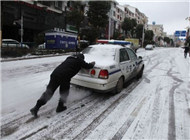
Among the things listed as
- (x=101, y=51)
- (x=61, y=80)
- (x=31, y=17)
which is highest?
(x=31, y=17)

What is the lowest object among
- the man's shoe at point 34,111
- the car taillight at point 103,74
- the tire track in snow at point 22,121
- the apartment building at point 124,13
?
the tire track in snow at point 22,121

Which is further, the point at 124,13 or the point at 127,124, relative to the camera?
the point at 124,13

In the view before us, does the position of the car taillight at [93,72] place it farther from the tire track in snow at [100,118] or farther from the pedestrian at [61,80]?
the tire track in snow at [100,118]

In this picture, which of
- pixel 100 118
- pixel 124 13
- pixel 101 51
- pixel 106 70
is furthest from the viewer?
pixel 124 13

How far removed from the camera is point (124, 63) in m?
5.56

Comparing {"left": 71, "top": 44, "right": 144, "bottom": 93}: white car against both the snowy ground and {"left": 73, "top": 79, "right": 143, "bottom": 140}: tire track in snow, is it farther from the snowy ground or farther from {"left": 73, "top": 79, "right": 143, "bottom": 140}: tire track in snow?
the snowy ground

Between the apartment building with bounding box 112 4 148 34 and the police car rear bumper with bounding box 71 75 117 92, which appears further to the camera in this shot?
the apartment building with bounding box 112 4 148 34

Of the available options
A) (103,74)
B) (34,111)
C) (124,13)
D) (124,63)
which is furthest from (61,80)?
(124,13)

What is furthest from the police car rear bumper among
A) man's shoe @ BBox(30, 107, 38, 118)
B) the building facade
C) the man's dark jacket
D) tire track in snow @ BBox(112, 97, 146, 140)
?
the building facade

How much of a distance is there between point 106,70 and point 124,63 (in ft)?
3.98

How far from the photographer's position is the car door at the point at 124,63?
540 centimetres

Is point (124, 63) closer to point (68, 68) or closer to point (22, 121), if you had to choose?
point (68, 68)

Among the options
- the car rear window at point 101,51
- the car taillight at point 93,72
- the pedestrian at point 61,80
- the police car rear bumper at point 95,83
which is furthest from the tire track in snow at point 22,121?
the car rear window at point 101,51

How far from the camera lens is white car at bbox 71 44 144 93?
4.64m
